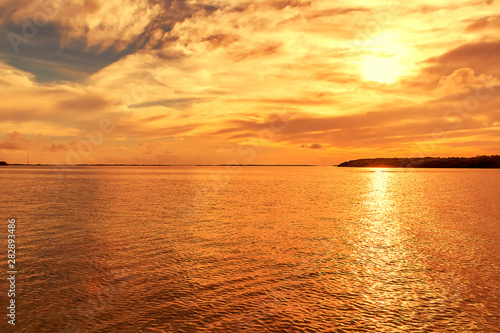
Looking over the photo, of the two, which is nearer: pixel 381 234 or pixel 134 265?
pixel 134 265

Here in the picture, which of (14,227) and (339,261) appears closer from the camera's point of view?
(339,261)

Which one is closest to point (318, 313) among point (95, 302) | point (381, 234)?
Answer: point (95, 302)

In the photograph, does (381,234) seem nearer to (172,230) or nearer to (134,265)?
(172,230)

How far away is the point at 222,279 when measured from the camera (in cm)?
1892

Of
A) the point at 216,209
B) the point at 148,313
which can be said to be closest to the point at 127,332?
the point at 148,313

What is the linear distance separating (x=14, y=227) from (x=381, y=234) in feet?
123

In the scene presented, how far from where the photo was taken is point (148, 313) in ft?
47.9

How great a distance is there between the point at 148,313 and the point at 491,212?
5101 cm

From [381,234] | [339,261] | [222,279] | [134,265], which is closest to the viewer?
[222,279]

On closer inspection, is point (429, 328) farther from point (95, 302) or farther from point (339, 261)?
point (95, 302)

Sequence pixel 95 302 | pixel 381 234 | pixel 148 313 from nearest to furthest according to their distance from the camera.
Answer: pixel 148 313
pixel 95 302
pixel 381 234

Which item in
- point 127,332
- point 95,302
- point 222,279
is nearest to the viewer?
point 127,332

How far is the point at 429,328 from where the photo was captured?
13383 millimetres

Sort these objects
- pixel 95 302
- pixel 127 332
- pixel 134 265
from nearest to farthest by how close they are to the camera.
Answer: pixel 127 332
pixel 95 302
pixel 134 265
